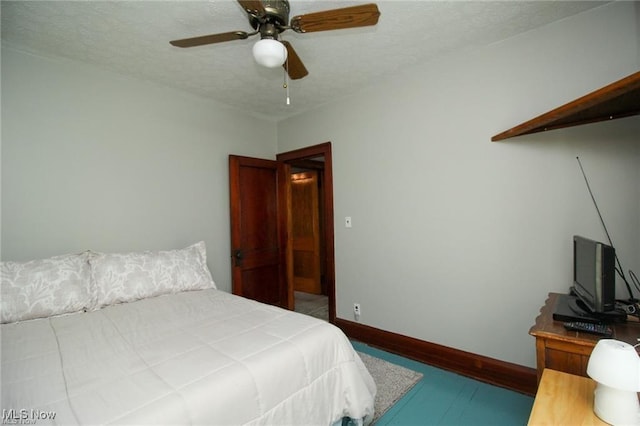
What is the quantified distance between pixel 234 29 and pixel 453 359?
3.00 meters

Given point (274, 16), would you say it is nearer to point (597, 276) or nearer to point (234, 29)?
point (234, 29)

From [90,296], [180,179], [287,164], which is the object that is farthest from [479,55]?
[90,296]

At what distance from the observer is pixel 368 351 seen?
2.74m

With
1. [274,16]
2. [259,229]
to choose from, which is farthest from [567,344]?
[259,229]

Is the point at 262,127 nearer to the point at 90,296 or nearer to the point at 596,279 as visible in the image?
the point at 90,296

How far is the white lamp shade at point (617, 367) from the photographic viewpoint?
85cm

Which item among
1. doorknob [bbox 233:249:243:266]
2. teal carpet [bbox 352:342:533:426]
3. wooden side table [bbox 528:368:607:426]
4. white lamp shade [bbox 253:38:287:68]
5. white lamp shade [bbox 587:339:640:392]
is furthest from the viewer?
doorknob [bbox 233:249:243:266]

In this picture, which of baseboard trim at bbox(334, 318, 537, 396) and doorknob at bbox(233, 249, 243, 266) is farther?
doorknob at bbox(233, 249, 243, 266)

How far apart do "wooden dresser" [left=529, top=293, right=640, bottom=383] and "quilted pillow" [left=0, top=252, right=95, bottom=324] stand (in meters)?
2.65

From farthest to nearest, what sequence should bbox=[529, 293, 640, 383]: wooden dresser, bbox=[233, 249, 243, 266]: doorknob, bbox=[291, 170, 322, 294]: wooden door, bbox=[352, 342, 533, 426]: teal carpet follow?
bbox=[291, 170, 322, 294]: wooden door < bbox=[233, 249, 243, 266]: doorknob < bbox=[352, 342, 533, 426]: teal carpet < bbox=[529, 293, 640, 383]: wooden dresser

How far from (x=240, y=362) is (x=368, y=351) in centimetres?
187

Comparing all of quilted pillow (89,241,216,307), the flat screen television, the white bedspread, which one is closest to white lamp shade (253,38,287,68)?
the white bedspread

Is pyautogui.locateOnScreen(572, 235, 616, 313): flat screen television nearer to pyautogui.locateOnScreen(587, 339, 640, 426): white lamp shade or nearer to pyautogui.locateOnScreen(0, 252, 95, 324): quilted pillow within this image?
pyautogui.locateOnScreen(587, 339, 640, 426): white lamp shade

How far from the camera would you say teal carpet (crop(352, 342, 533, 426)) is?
178 centimetres
